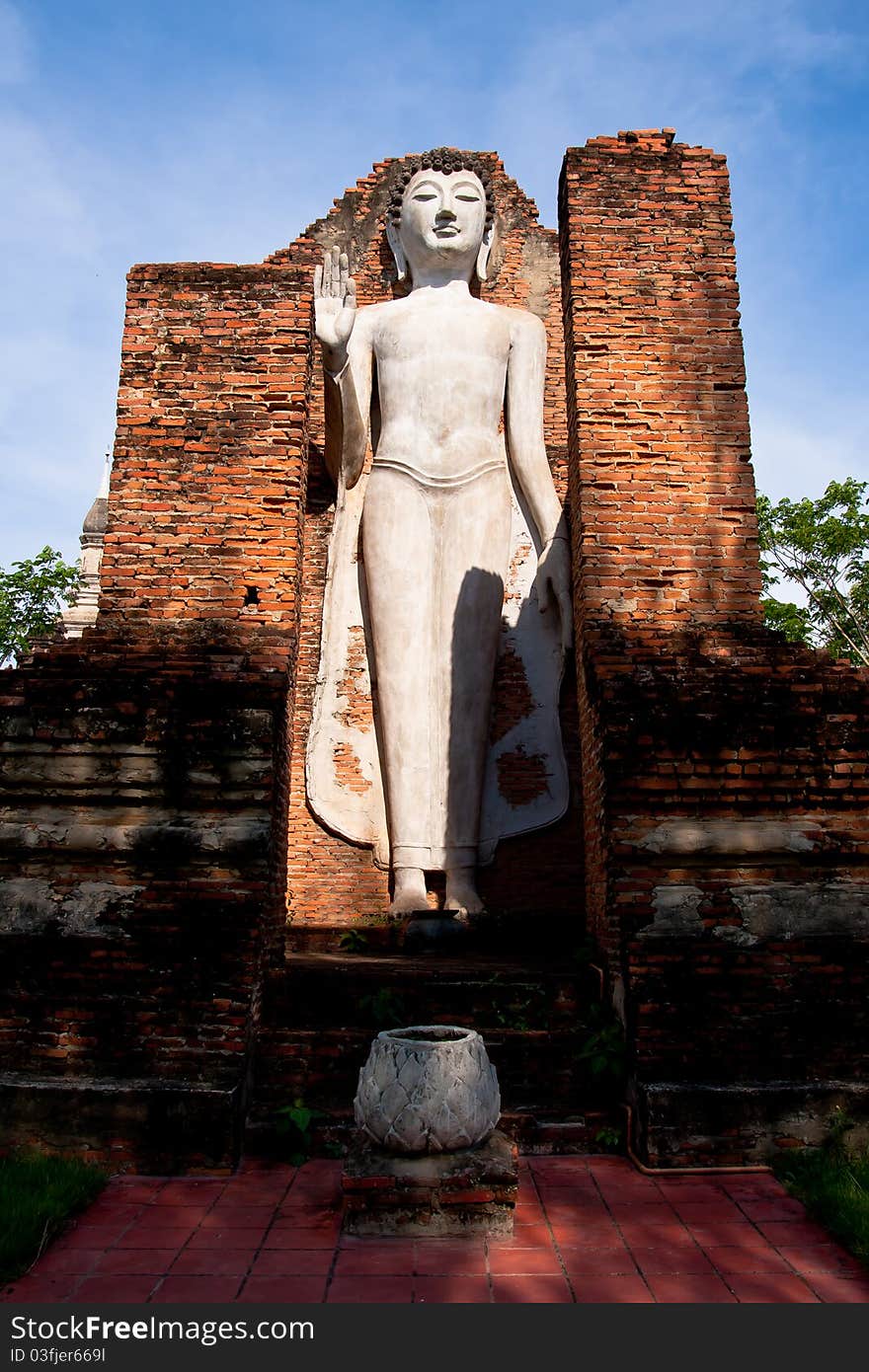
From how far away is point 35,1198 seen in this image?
3494mm

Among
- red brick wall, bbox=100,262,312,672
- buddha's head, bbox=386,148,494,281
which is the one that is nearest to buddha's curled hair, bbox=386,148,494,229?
buddha's head, bbox=386,148,494,281

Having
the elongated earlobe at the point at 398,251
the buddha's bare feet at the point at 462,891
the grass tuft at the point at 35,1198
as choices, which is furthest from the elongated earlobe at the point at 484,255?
the grass tuft at the point at 35,1198

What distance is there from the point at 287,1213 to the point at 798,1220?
191 cm

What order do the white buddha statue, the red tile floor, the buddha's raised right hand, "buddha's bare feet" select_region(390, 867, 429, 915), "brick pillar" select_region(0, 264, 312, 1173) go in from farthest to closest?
the white buddha statue, "buddha's bare feet" select_region(390, 867, 429, 915), the buddha's raised right hand, "brick pillar" select_region(0, 264, 312, 1173), the red tile floor

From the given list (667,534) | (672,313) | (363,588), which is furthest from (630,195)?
(363,588)

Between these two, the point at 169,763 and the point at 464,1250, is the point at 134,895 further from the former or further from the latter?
the point at 464,1250

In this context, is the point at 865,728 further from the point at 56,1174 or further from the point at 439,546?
the point at 56,1174

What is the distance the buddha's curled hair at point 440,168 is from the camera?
7551mm

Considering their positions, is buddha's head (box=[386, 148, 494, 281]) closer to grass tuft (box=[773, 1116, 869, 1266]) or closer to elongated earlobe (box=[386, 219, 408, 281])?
elongated earlobe (box=[386, 219, 408, 281])

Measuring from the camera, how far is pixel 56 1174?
3803 mm

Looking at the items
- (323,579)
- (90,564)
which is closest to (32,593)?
(90,564)

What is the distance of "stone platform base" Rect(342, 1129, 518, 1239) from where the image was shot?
3488 mm

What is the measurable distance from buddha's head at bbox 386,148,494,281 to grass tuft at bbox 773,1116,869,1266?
21.1 ft

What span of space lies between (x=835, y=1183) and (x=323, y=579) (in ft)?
20.3
